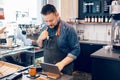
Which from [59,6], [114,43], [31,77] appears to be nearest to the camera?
[31,77]

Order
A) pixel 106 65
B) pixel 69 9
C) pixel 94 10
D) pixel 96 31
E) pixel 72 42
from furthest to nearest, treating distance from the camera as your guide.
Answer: pixel 69 9
pixel 96 31
pixel 94 10
pixel 106 65
pixel 72 42

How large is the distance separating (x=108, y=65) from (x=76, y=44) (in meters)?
1.09

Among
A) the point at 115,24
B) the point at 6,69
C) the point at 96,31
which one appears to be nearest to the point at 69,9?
the point at 96,31

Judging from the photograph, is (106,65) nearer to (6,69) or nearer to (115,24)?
(115,24)

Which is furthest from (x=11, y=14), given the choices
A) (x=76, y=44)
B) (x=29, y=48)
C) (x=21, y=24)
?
(x=76, y=44)

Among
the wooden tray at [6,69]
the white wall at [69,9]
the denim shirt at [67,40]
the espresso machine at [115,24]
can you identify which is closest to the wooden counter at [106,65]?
the espresso machine at [115,24]

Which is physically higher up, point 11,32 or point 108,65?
point 11,32

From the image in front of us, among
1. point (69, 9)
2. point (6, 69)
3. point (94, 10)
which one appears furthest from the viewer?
point (69, 9)

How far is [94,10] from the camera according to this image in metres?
4.87

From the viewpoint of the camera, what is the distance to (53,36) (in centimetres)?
237

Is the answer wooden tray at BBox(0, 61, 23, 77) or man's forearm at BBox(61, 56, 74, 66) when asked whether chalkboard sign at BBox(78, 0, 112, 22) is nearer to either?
man's forearm at BBox(61, 56, 74, 66)

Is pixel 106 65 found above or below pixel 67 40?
below

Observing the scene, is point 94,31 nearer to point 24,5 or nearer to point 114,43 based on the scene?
point 114,43

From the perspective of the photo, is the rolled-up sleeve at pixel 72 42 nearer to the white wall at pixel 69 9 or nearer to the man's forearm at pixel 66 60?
the man's forearm at pixel 66 60
